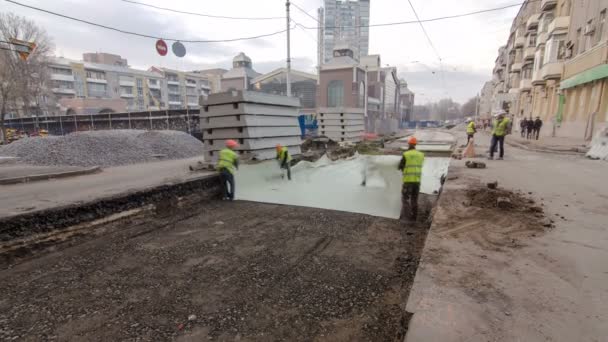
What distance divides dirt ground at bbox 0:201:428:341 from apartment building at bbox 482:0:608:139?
16.5 metres

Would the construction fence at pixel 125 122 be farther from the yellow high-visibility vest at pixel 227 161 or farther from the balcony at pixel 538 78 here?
the balcony at pixel 538 78

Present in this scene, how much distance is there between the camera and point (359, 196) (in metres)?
7.13

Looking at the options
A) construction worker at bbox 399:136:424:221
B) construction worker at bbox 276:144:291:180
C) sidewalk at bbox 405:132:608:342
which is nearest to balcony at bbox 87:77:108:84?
construction worker at bbox 276:144:291:180

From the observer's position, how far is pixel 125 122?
21.5 metres

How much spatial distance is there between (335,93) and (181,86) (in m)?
41.7

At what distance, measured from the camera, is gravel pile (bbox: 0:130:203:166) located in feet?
39.3

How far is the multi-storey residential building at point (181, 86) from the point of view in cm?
6306

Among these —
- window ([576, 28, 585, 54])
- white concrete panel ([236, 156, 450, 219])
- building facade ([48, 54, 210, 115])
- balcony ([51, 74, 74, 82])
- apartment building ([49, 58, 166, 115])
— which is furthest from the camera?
balcony ([51, 74, 74, 82])

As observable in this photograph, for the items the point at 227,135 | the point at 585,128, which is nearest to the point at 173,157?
the point at 227,135

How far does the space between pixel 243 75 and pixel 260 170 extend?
41.6 metres

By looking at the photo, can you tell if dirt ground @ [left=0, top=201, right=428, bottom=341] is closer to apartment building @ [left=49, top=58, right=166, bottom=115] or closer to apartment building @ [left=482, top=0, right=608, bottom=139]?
apartment building @ [left=482, top=0, right=608, bottom=139]

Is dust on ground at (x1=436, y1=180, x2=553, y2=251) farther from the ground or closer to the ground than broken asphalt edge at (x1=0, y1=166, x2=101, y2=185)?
farther from the ground

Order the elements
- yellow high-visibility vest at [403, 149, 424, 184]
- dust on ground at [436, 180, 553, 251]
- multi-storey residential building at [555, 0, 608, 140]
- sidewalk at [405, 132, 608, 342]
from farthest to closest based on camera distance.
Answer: multi-storey residential building at [555, 0, 608, 140]
yellow high-visibility vest at [403, 149, 424, 184]
dust on ground at [436, 180, 553, 251]
sidewalk at [405, 132, 608, 342]

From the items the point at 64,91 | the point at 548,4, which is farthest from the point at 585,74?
the point at 64,91
